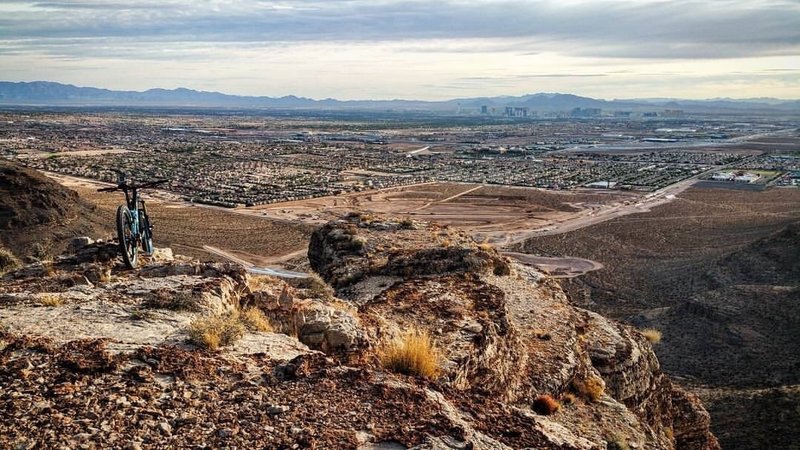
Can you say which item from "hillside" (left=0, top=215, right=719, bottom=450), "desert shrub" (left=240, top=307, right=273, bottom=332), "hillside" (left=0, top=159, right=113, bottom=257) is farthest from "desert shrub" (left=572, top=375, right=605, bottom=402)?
"hillside" (left=0, top=159, right=113, bottom=257)

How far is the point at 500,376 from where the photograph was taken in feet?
34.4

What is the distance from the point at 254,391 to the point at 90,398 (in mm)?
1591

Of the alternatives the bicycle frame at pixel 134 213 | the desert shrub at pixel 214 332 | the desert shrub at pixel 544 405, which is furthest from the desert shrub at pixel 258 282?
the desert shrub at pixel 544 405

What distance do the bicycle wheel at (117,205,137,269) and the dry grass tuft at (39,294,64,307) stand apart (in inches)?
72.3

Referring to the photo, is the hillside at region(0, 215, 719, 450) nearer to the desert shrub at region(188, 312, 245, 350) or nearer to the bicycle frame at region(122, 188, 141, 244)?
the desert shrub at region(188, 312, 245, 350)

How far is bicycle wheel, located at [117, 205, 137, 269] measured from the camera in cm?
1081

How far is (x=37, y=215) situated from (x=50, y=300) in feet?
123

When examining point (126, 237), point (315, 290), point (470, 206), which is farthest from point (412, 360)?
point (470, 206)

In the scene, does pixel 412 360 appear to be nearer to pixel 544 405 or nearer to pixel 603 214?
pixel 544 405

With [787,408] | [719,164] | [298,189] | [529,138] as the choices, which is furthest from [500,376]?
[529,138]

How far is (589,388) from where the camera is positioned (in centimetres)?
1227

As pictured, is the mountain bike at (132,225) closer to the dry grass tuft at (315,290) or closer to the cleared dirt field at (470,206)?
the dry grass tuft at (315,290)

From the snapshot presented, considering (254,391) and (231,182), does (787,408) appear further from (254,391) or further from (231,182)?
(231,182)

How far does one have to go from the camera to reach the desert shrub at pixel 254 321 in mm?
9211
